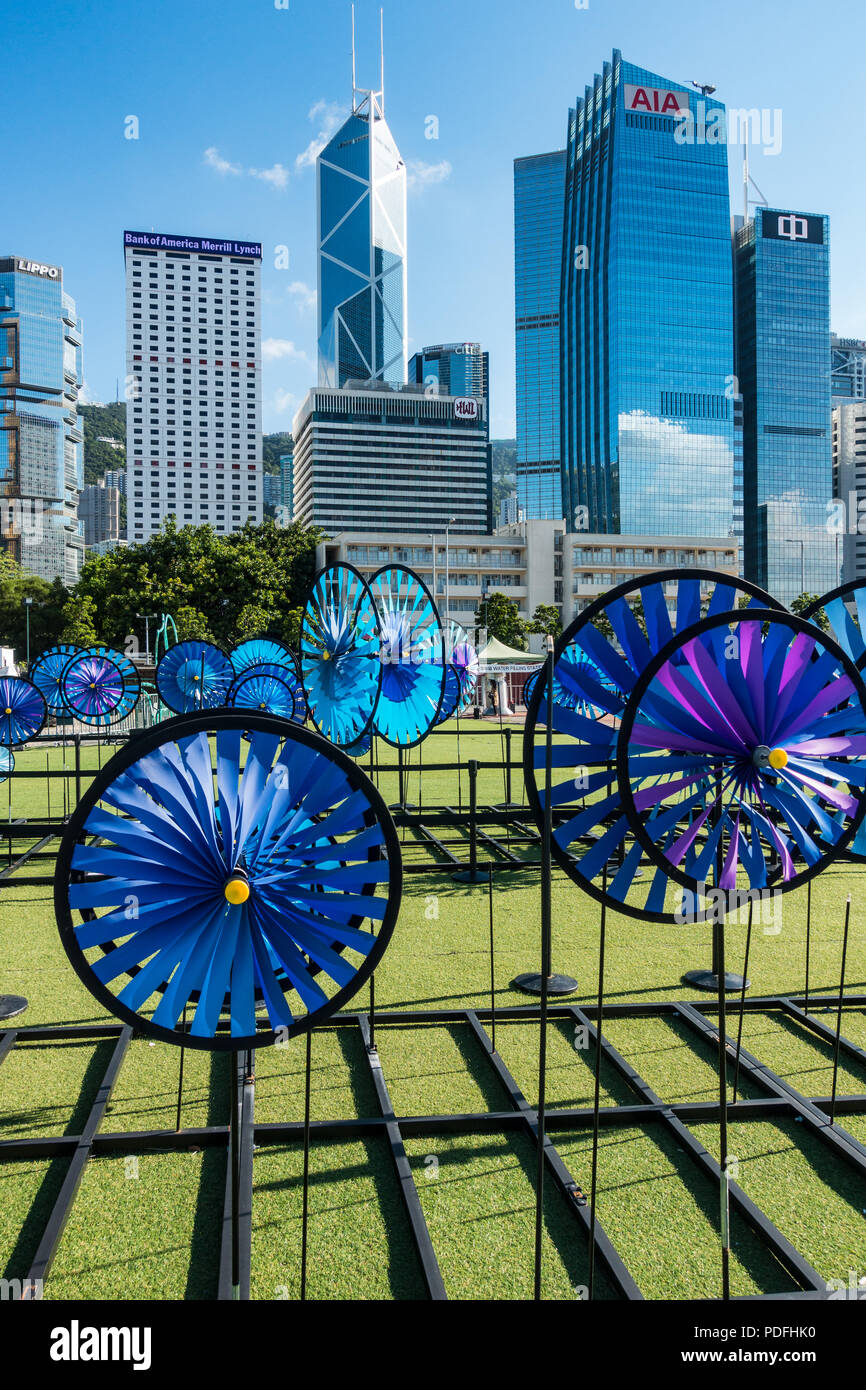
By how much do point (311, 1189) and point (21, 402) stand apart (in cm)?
15414

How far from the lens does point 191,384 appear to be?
142m

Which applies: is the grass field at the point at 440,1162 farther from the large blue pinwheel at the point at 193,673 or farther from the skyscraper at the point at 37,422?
the skyscraper at the point at 37,422

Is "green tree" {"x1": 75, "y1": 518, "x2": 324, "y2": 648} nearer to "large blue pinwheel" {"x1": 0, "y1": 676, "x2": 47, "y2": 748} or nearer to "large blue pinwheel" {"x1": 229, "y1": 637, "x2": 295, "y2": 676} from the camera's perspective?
"large blue pinwheel" {"x1": 229, "y1": 637, "x2": 295, "y2": 676}

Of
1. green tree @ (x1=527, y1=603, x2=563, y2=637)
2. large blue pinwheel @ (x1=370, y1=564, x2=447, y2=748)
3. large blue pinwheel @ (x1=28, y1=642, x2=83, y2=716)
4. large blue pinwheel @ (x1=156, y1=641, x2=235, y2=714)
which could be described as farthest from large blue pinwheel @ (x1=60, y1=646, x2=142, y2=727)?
green tree @ (x1=527, y1=603, x2=563, y2=637)

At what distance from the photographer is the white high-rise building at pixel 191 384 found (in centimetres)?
13675

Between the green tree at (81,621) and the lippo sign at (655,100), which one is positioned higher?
the lippo sign at (655,100)

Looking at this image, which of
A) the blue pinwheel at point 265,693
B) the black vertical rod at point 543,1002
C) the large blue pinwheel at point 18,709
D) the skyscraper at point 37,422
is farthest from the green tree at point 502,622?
the skyscraper at point 37,422

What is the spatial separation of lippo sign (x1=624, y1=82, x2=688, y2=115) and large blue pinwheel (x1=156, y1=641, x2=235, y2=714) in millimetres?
106878

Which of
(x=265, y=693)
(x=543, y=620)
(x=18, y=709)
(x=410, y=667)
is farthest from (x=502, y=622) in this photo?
(x=410, y=667)

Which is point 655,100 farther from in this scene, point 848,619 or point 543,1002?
point 543,1002

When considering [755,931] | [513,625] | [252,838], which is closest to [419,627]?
[755,931]

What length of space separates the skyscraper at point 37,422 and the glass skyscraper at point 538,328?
239 feet

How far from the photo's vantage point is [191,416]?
5541 inches

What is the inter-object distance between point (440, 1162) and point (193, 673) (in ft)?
44.0
